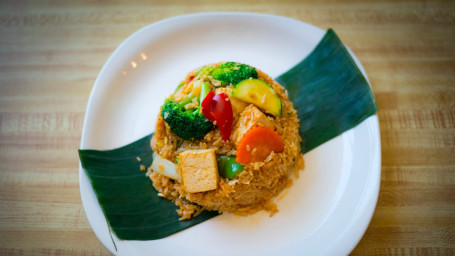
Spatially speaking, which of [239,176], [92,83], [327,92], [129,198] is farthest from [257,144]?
[92,83]

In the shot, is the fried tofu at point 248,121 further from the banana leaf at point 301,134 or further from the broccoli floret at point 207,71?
the banana leaf at point 301,134

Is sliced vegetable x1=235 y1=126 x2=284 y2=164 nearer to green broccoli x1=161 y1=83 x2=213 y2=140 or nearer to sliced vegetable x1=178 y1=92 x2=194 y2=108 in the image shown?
green broccoli x1=161 y1=83 x2=213 y2=140

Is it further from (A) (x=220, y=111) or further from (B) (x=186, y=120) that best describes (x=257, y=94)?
(B) (x=186, y=120)

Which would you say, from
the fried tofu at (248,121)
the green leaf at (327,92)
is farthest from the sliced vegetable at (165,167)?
the green leaf at (327,92)

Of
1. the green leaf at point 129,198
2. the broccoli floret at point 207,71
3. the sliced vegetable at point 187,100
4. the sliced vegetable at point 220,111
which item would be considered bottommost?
the green leaf at point 129,198

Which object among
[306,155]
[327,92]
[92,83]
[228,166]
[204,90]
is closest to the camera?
[228,166]

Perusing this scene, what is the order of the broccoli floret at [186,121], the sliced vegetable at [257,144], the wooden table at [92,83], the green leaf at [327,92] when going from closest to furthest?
the sliced vegetable at [257,144], the broccoli floret at [186,121], the wooden table at [92,83], the green leaf at [327,92]

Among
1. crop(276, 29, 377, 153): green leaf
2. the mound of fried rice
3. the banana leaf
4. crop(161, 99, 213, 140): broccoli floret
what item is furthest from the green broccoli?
crop(276, 29, 377, 153): green leaf
